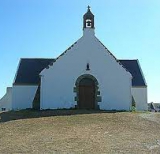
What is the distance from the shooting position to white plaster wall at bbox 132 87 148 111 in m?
35.2

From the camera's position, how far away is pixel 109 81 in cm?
2909

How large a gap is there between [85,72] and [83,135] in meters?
13.1

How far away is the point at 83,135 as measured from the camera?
16406 millimetres

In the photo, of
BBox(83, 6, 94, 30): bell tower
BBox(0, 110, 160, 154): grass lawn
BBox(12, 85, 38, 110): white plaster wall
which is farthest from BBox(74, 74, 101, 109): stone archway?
BBox(12, 85, 38, 110): white plaster wall

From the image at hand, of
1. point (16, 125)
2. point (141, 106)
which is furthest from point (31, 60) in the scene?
point (16, 125)

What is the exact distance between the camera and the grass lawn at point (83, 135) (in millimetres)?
13820

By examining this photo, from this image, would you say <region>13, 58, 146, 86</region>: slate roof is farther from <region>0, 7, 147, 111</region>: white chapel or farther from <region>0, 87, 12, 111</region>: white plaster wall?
<region>0, 87, 12, 111</region>: white plaster wall

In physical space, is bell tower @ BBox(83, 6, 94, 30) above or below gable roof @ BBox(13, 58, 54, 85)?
above

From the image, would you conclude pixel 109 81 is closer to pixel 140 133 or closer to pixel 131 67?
pixel 131 67

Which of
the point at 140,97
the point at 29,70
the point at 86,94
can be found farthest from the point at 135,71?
the point at 29,70

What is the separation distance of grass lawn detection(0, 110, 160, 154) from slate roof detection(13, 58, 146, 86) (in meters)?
13.6

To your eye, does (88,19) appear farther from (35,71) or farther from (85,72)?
(35,71)

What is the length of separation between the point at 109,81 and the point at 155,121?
8438mm

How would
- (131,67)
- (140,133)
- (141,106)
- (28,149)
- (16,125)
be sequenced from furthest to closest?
(131,67) → (141,106) → (16,125) → (140,133) → (28,149)
